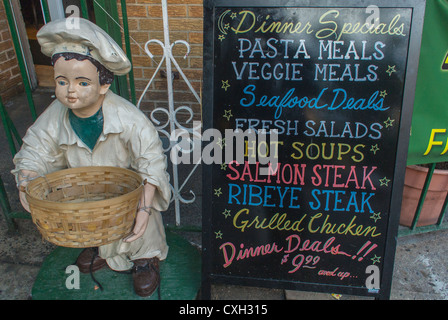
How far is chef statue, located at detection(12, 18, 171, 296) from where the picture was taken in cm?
198

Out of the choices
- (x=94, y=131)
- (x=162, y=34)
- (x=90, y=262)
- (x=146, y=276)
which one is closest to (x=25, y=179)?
(x=94, y=131)

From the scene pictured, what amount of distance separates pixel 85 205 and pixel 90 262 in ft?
3.23

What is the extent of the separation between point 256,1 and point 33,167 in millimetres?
1476

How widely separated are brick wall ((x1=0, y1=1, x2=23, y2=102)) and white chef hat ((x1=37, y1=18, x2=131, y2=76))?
3.77 meters

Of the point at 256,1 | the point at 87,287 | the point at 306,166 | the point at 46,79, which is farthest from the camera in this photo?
the point at 46,79

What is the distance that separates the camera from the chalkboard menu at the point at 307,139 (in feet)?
6.28

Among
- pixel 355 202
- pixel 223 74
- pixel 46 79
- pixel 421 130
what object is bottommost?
pixel 46 79

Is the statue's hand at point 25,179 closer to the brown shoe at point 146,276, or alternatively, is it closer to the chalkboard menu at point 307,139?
the brown shoe at point 146,276

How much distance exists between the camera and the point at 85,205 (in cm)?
176

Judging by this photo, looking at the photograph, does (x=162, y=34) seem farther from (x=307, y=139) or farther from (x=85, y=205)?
(x=85, y=205)

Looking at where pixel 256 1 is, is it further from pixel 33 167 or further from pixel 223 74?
pixel 33 167

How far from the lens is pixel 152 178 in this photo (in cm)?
221

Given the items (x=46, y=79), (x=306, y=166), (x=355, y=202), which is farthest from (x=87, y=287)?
(x=46, y=79)

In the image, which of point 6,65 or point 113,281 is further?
point 6,65
